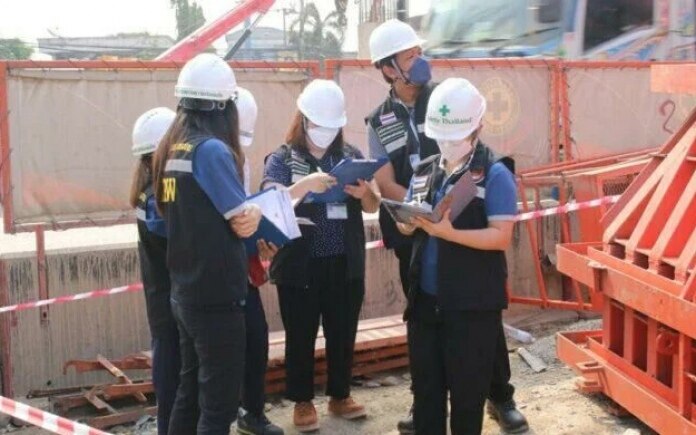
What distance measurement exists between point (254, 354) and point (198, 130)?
58.5 inches

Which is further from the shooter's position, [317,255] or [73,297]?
[73,297]

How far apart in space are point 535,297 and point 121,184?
3659 mm

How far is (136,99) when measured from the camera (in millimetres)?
6316

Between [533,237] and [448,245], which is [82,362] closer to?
[448,245]

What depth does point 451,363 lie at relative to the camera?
3.70 m

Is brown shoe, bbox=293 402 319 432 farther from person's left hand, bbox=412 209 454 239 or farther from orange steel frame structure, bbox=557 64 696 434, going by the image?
person's left hand, bbox=412 209 454 239

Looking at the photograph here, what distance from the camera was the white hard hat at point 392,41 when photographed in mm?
4770

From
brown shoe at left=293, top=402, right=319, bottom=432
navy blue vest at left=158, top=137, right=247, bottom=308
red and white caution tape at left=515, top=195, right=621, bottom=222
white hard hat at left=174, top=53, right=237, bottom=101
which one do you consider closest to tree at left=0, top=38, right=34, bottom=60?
red and white caution tape at left=515, top=195, right=621, bottom=222

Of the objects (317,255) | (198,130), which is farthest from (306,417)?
(198,130)

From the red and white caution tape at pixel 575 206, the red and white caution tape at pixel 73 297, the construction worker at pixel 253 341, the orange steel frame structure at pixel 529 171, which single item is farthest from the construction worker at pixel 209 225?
the red and white caution tape at pixel 575 206

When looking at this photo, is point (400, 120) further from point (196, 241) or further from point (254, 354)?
point (196, 241)

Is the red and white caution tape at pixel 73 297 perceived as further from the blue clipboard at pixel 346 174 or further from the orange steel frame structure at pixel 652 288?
the orange steel frame structure at pixel 652 288

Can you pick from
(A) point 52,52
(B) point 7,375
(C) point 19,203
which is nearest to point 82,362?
(B) point 7,375

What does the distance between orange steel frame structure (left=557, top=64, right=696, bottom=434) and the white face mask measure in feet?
3.60
